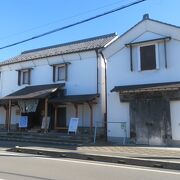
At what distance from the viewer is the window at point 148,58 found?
757 inches

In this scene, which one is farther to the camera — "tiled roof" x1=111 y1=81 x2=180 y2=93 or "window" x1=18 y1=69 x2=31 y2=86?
"window" x1=18 y1=69 x2=31 y2=86

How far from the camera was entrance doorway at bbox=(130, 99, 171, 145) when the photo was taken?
18156mm

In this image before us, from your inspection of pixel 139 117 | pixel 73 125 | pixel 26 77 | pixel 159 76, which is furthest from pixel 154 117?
pixel 26 77

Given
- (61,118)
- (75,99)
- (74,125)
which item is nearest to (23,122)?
(61,118)

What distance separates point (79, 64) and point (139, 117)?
7.39 metres

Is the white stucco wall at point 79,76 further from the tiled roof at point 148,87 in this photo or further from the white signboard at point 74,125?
the tiled roof at point 148,87

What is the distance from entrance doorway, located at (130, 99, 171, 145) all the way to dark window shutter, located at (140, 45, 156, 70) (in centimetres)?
215

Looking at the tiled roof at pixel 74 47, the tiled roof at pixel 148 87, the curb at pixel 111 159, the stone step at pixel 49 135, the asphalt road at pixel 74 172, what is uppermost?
the tiled roof at pixel 74 47

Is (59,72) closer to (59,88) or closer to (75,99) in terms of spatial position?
(59,88)

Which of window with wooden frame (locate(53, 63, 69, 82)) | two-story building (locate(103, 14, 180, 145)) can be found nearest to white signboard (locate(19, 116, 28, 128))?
window with wooden frame (locate(53, 63, 69, 82))

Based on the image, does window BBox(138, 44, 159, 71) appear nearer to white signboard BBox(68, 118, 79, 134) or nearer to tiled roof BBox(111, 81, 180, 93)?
tiled roof BBox(111, 81, 180, 93)

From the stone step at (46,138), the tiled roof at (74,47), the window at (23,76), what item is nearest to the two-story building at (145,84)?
the stone step at (46,138)

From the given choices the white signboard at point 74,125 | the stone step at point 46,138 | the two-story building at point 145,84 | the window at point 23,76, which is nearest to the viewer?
the two-story building at point 145,84

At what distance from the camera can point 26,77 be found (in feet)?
90.7
